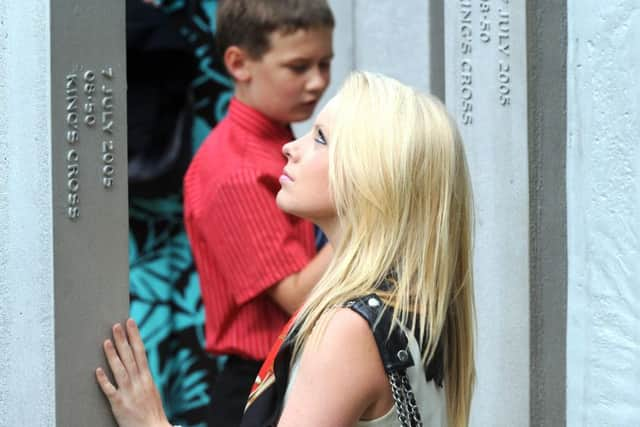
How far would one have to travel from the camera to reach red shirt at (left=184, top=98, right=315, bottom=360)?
3654 mm

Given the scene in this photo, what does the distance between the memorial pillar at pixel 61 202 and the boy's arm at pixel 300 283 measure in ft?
2.76

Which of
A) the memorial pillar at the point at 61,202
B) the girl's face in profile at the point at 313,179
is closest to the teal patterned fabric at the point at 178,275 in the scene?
the memorial pillar at the point at 61,202

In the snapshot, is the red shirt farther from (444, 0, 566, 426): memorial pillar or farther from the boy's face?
(444, 0, 566, 426): memorial pillar

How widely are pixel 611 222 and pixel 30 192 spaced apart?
1.21 m

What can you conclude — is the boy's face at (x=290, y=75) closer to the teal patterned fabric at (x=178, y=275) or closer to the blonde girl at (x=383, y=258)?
the blonde girl at (x=383, y=258)

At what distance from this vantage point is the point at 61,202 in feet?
8.86

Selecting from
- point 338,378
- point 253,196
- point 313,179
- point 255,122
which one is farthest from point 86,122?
point 255,122

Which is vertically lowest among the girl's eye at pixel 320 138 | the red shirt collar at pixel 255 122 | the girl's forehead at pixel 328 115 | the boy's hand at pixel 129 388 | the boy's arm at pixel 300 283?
the boy's hand at pixel 129 388

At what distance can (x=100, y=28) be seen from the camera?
108 inches

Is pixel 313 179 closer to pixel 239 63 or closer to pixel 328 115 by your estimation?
pixel 328 115

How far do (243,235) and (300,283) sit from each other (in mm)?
210

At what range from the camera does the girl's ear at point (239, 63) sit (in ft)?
13.3

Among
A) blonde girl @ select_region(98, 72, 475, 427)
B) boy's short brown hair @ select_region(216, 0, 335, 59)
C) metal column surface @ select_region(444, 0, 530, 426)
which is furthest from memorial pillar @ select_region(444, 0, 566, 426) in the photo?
blonde girl @ select_region(98, 72, 475, 427)

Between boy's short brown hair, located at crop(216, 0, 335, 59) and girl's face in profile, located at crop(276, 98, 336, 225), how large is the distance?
126 centimetres
